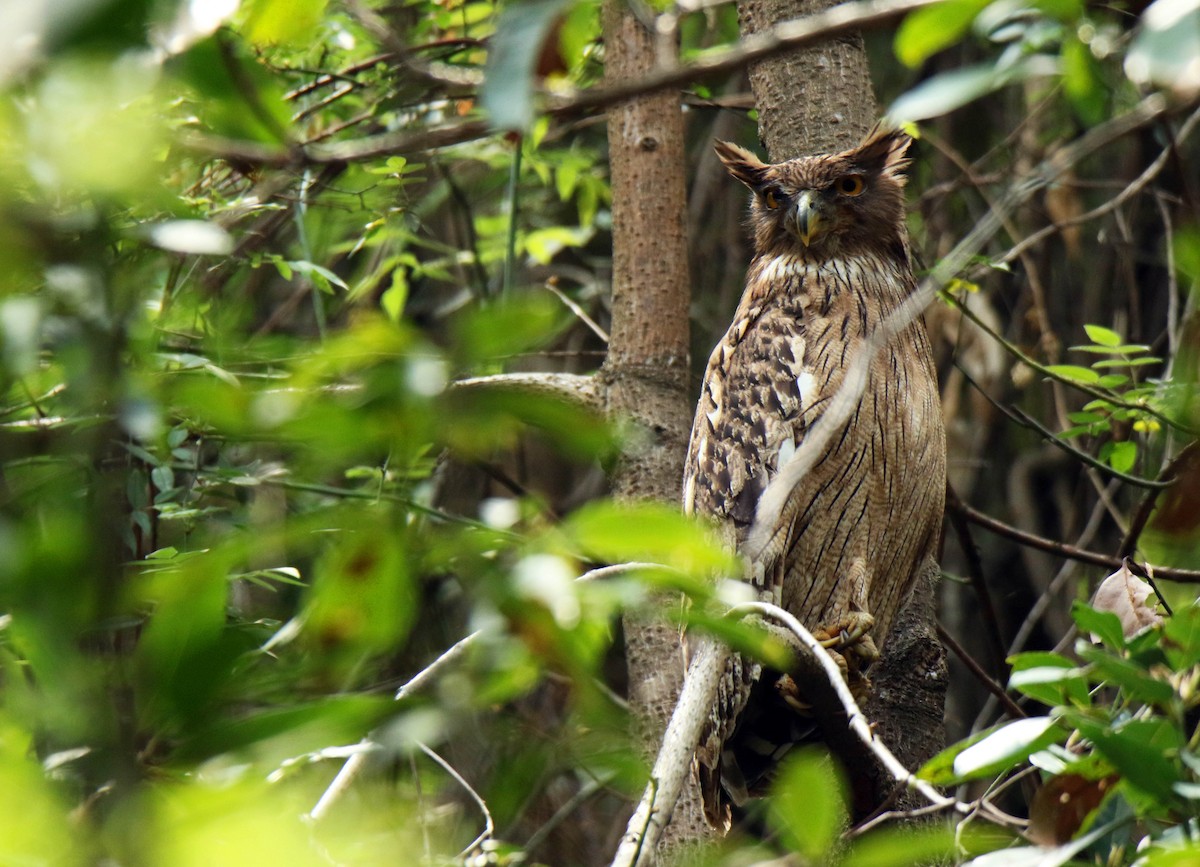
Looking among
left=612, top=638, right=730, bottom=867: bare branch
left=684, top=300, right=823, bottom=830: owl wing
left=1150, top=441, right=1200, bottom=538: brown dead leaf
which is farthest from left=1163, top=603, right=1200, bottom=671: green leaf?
left=684, top=300, right=823, bottom=830: owl wing

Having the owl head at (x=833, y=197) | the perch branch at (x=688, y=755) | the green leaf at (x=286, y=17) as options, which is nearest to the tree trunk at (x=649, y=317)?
the owl head at (x=833, y=197)

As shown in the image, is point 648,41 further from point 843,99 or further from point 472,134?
point 472,134

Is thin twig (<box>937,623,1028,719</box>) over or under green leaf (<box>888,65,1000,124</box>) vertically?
under

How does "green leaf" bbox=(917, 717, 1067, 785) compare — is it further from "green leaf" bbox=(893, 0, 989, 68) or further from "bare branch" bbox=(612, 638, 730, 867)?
"green leaf" bbox=(893, 0, 989, 68)

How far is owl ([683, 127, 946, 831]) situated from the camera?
2.60 m

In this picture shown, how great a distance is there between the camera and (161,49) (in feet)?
2.40

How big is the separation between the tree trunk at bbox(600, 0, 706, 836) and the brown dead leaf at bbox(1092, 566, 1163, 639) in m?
1.05

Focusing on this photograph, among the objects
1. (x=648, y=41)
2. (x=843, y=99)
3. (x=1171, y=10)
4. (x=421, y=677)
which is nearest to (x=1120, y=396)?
(x=843, y=99)

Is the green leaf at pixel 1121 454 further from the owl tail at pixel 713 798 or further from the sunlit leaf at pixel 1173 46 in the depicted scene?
the sunlit leaf at pixel 1173 46

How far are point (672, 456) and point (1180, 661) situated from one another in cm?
172

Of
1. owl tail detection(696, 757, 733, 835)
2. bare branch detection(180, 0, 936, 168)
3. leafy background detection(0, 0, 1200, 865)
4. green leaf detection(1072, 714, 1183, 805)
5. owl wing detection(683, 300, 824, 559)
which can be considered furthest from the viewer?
owl wing detection(683, 300, 824, 559)

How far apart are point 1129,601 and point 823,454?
0.79 meters

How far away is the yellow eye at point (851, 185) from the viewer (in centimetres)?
278

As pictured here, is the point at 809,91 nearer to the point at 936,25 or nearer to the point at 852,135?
the point at 852,135
